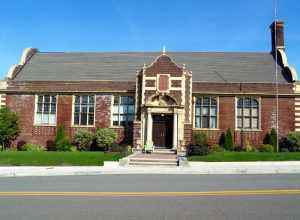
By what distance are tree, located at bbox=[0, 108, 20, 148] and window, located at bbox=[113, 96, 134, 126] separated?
26.2 feet

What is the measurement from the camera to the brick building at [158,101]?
27.0 metres

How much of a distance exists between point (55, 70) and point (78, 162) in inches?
587

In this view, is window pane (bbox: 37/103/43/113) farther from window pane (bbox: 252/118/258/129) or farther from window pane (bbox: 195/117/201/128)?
window pane (bbox: 252/118/258/129)

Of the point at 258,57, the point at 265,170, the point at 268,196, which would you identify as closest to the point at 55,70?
the point at 258,57

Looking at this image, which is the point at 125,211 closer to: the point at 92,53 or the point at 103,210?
the point at 103,210

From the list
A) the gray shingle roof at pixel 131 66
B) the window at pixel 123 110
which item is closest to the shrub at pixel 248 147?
the gray shingle roof at pixel 131 66

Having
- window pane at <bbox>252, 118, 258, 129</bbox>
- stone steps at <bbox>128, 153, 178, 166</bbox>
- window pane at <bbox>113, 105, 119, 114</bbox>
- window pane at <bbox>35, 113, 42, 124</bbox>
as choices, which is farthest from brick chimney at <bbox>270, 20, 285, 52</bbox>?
window pane at <bbox>35, 113, 42, 124</bbox>

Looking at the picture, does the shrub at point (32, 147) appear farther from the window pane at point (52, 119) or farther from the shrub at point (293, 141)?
the shrub at point (293, 141)

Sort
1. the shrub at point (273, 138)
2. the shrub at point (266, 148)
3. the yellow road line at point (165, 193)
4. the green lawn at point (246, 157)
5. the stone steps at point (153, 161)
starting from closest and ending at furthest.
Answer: the yellow road line at point (165, 193), the stone steps at point (153, 161), the green lawn at point (246, 157), the shrub at point (266, 148), the shrub at point (273, 138)

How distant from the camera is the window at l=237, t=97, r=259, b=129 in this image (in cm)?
2867

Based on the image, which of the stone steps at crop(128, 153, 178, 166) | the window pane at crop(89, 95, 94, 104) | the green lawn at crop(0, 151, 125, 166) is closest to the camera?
the green lawn at crop(0, 151, 125, 166)

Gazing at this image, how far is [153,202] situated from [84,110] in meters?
22.3

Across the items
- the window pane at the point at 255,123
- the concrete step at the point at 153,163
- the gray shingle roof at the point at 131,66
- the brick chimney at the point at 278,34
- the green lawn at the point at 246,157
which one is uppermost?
the brick chimney at the point at 278,34

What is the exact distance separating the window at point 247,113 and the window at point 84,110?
39.0 ft
